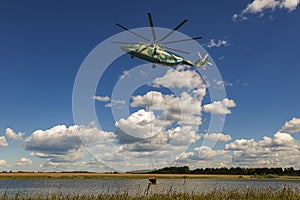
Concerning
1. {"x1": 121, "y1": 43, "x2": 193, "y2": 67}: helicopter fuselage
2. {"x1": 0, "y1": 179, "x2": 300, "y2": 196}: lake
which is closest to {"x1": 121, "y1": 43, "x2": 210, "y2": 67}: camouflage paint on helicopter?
{"x1": 121, "y1": 43, "x2": 193, "y2": 67}: helicopter fuselage

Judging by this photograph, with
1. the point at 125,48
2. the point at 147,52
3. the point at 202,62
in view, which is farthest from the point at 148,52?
the point at 202,62

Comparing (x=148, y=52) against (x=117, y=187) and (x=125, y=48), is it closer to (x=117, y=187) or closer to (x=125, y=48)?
(x=125, y=48)

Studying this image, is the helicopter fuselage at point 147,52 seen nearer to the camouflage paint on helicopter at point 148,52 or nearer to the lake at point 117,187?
the camouflage paint on helicopter at point 148,52

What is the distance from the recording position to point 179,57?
2802 cm

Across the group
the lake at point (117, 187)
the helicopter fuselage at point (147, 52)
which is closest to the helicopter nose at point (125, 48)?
the helicopter fuselage at point (147, 52)

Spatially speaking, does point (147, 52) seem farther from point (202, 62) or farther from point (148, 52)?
point (202, 62)

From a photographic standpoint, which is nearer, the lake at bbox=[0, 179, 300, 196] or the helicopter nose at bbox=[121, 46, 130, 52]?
the lake at bbox=[0, 179, 300, 196]

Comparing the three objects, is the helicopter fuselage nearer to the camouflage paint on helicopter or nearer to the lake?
the camouflage paint on helicopter

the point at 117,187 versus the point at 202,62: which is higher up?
the point at 202,62

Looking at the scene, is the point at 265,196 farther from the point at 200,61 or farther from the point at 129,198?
the point at 200,61

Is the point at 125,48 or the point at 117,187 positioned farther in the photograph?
the point at 117,187

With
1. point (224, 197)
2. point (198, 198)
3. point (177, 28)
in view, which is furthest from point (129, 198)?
point (177, 28)

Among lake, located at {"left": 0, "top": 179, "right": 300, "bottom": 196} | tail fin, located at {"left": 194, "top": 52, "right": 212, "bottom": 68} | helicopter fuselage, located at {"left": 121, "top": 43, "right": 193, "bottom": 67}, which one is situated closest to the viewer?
lake, located at {"left": 0, "top": 179, "right": 300, "bottom": 196}

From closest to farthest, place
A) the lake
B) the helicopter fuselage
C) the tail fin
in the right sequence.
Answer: the lake
the helicopter fuselage
the tail fin
